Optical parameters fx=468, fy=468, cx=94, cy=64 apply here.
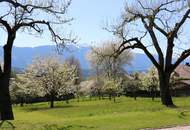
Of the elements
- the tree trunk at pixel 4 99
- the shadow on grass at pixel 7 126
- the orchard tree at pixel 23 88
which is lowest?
the shadow on grass at pixel 7 126

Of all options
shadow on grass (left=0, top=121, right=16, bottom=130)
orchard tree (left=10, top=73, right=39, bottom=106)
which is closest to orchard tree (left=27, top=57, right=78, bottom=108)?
orchard tree (left=10, top=73, right=39, bottom=106)

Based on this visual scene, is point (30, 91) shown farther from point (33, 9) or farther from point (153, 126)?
point (153, 126)

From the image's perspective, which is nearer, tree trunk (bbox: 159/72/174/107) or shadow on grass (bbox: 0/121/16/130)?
shadow on grass (bbox: 0/121/16/130)

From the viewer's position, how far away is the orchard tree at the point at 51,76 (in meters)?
77.1

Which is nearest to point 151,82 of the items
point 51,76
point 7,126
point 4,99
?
point 51,76

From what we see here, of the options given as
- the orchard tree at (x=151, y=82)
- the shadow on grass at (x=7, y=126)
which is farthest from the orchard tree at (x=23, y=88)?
the shadow on grass at (x=7, y=126)

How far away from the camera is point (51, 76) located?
3095 inches

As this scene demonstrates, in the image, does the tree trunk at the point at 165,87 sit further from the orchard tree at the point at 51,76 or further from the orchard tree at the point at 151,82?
the orchard tree at the point at 151,82

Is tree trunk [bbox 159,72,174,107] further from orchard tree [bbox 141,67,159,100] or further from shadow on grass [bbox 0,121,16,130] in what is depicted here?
orchard tree [bbox 141,67,159,100]

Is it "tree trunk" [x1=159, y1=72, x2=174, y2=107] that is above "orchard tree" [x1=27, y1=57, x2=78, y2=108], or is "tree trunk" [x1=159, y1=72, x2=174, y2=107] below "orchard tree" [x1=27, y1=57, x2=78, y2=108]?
below

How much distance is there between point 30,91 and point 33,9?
57.9m

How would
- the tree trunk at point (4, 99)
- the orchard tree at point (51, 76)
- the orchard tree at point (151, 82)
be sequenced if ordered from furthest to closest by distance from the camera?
the orchard tree at point (151, 82), the orchard tree at point (51, 76), the tree trunk at point (4, 99)

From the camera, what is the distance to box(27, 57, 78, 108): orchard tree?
77062 millimetres

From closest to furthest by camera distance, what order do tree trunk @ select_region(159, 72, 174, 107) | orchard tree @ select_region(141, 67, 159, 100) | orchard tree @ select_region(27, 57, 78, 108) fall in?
tree trunk @ select_region(159, 72, 174, 107) < orchard tree @ select_region(27, 57, 78, 108) < orchard tree @ select_region(141, 67, 159, 100)
